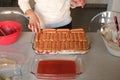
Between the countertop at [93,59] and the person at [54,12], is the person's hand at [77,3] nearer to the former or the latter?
the person at [54,12]

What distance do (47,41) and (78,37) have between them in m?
0.16

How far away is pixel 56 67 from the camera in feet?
2.89

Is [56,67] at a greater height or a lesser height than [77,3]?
lesser

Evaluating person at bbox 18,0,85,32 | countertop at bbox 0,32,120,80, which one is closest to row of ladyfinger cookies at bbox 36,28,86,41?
countertop at bbox 0,32,120,80

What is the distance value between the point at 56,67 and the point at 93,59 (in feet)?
0.64

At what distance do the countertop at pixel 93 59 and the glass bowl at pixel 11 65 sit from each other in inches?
0.9

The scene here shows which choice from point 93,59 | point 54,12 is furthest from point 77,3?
point 93,59

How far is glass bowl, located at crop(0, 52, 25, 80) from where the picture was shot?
86 centimetres

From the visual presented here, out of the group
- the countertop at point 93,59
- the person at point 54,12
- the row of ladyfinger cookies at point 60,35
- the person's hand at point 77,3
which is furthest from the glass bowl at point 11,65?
the person's hand at point 77,3

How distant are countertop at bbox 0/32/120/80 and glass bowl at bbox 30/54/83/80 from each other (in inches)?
1.2

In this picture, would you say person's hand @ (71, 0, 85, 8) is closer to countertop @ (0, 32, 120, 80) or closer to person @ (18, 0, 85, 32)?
person @ (18, 0, 85, 32)

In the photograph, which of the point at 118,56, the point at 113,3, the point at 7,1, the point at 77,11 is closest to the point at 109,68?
the point at 118,56

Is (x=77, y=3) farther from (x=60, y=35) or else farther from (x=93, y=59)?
(x=93, y=59)

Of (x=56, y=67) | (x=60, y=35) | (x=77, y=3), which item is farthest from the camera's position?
(x=77, y=3)
